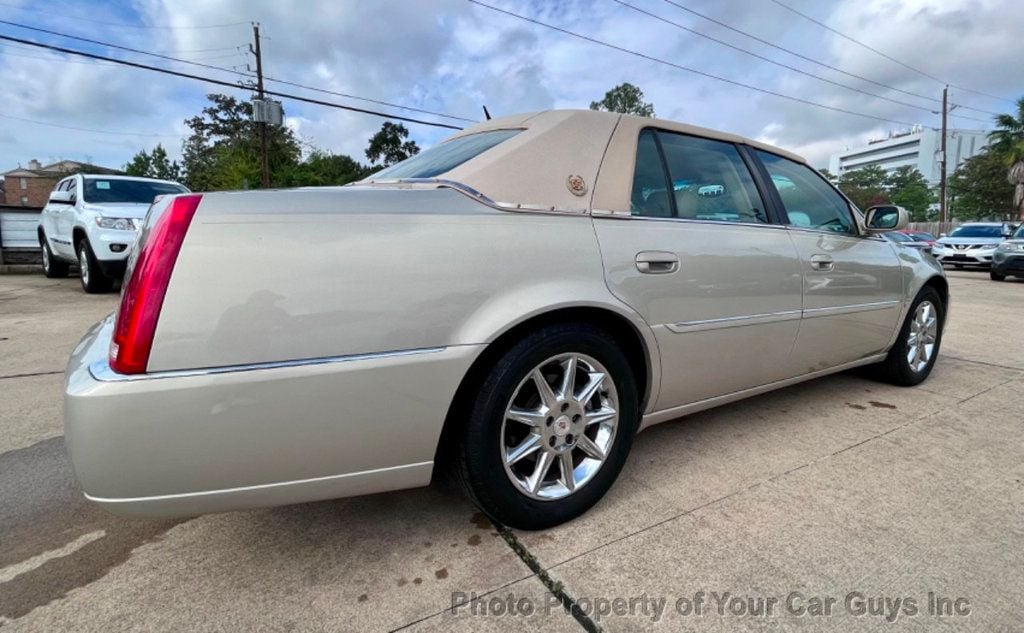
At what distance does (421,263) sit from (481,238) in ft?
0.74

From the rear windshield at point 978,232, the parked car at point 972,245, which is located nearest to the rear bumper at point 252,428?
the parked car at point 972,245

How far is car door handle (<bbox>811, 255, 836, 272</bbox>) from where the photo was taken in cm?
274

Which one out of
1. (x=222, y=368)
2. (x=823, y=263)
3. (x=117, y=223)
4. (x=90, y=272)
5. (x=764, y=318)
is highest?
(x=117, y=223)

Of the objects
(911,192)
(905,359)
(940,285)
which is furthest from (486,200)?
(911,192)

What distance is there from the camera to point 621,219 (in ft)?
6.75

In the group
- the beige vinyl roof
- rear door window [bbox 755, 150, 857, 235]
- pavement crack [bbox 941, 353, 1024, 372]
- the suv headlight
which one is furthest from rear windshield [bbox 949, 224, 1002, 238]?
the suv headlight

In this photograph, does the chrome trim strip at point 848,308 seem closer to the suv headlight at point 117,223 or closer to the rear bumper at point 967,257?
the suv headlight at point 117,223

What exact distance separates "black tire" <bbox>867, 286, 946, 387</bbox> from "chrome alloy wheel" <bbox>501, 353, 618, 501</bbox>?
8.75 feet

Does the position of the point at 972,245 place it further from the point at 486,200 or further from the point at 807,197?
the point at 486,200

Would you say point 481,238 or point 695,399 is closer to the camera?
point 481,238

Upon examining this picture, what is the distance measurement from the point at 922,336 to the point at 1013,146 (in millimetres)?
39806

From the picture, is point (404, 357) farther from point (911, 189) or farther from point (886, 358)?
point (911, 189)

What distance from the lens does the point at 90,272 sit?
24.5 ft

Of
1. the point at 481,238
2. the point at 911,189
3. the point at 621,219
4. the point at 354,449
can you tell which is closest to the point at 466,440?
the point at 354,449
